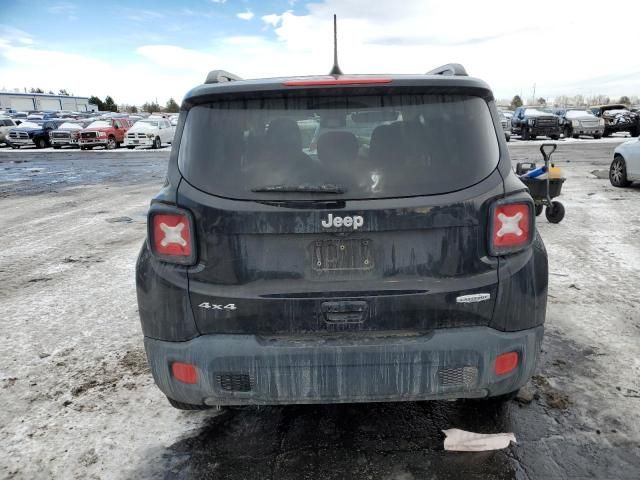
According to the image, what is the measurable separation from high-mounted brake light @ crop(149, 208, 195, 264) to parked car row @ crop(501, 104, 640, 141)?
3026cm

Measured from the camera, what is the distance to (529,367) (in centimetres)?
250

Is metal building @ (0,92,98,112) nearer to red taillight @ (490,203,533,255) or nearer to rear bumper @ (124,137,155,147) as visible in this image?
rear bumper @ (124,137,155,147)

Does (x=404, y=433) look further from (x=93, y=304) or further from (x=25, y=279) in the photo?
(x=25, y=279)

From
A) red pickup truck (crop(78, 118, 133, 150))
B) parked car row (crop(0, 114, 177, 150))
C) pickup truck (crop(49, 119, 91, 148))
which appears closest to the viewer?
parked car row (crop(0, 114, 177, 150))

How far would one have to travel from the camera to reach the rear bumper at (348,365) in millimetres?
2350

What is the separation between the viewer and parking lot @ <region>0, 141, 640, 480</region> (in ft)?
8.67

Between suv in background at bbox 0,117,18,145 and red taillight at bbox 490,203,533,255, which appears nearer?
red taillight at bbox 490,203,533,255

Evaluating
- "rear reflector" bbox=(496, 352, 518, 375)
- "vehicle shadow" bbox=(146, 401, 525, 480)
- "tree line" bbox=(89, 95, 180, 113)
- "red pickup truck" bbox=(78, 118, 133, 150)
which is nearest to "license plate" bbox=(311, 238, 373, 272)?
"rear reflector" bbox=(496, 352, 518, 375)

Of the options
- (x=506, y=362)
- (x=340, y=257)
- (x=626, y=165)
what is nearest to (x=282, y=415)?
(x=340, y=257)

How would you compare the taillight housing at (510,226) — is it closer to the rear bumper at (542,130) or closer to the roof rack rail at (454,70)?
the roof rack rail at (454,70)

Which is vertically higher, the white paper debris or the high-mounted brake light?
the high-mounted brake light

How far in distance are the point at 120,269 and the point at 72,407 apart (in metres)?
3.21

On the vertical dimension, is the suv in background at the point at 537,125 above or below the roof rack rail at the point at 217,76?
below

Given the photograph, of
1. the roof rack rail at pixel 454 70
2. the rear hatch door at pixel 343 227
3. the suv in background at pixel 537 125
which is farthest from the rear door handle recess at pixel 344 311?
the suv in background at pixel 537 125
